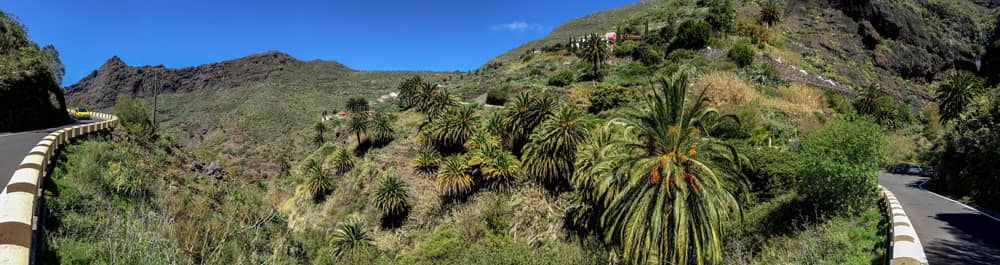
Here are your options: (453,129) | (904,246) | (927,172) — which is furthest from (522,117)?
(927,172)

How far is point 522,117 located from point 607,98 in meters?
14.4

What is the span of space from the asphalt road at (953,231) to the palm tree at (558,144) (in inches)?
678

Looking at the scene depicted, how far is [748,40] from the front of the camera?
196 feet

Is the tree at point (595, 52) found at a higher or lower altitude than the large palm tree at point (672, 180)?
higher

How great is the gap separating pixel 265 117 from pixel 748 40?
94.3m

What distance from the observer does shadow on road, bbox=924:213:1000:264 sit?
10.7m

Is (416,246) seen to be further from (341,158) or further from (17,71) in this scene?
(17,71)

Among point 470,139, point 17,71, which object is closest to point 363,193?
point 470,139

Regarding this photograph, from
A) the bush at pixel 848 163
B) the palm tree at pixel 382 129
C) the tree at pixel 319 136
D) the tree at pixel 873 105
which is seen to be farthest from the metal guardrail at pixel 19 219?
the tree at pixel 319 136

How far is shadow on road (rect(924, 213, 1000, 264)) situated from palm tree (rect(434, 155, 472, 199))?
28684 millimetres

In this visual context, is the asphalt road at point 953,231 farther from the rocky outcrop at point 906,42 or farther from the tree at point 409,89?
the rocky outcrop at point 906,42

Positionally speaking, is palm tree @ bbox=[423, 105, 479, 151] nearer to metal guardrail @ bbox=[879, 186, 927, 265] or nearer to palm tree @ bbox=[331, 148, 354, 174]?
palm tree @ bbox=[331, 148, 354, 174]

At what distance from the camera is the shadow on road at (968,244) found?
422 inches

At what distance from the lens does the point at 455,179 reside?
35.8 meters
